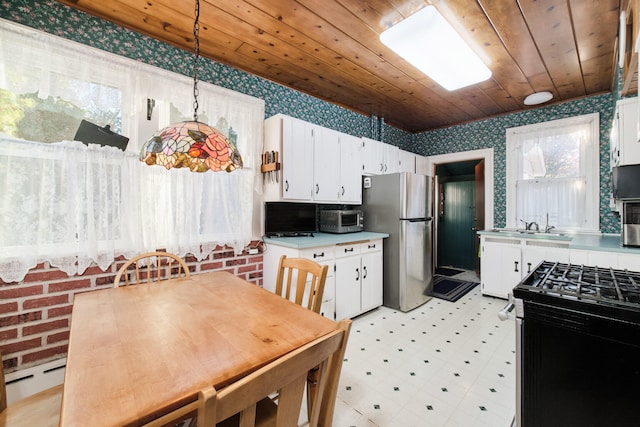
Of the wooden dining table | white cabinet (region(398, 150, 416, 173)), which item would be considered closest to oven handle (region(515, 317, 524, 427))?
the wooden dining table

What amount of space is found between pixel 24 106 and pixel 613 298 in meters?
3.24

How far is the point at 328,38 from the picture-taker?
87.8 inches

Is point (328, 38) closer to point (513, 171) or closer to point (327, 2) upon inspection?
point (327, 2)

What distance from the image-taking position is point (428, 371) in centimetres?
208

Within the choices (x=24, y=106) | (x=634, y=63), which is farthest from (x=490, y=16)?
(x=24, y=106)

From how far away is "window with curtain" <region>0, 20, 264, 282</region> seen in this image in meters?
1.67

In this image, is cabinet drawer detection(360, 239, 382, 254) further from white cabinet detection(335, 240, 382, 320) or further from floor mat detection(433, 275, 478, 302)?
floor mat detection(433, 275, 478, 302)

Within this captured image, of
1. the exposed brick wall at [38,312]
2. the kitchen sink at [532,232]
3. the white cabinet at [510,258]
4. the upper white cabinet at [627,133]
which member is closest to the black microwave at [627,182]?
the upper white cabinet at [627,133]

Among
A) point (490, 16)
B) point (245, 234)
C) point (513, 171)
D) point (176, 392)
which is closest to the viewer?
point (176, 392)

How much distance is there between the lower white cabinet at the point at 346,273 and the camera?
2.70 metres

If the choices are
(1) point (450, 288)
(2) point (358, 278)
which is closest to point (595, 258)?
(1) point (450, 288)

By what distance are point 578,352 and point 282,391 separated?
1.24 m

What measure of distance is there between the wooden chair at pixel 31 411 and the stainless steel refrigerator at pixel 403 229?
296 centimetres

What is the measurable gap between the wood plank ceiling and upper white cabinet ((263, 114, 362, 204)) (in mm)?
586
